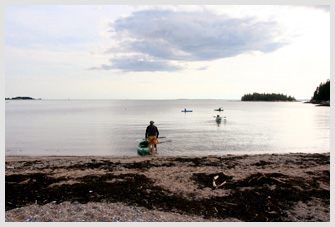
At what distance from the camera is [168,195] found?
9164mm

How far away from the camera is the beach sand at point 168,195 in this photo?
7.47 meters

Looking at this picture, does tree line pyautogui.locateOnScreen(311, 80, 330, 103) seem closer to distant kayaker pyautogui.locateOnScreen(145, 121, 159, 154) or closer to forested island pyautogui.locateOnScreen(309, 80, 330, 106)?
forested island pyautogui.locateOnScreen(309, 80, 330, 106)

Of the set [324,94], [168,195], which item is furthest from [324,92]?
[168,195]

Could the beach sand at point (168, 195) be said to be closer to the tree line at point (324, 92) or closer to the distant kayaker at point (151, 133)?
the distant kayaker at point (151, 133)

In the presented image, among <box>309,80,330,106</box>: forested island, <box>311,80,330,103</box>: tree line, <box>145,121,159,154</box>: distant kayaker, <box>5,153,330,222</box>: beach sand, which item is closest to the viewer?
<box>5,153,330,222</box>: beach sand

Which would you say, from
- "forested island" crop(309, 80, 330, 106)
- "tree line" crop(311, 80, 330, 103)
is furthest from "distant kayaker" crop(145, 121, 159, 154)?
"forested island" crop(309, 80, 330, 106)

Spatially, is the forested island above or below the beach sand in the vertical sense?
above

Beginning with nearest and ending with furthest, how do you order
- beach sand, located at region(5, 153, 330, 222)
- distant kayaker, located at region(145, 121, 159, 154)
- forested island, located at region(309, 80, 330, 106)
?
beach sand, located at region(5, 153, 330, 222)
distant kayaker, located at region(145, 121, 159, 154)
forested island, located at region(309, 80, 330, 106)

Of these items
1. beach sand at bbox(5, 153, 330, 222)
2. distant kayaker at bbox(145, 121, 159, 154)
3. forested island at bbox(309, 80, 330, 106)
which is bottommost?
beach sand at bbox(5, 153, 330, 222)

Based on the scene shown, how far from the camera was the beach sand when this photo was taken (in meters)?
7.47

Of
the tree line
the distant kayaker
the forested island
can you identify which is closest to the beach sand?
the distant kayaker

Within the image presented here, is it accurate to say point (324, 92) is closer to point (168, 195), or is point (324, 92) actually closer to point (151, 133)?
point (151, 133)

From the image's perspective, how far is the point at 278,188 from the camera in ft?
31.7

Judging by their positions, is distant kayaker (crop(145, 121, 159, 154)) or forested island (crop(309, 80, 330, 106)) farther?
forested island (crop(309, 80, 330, 106))
